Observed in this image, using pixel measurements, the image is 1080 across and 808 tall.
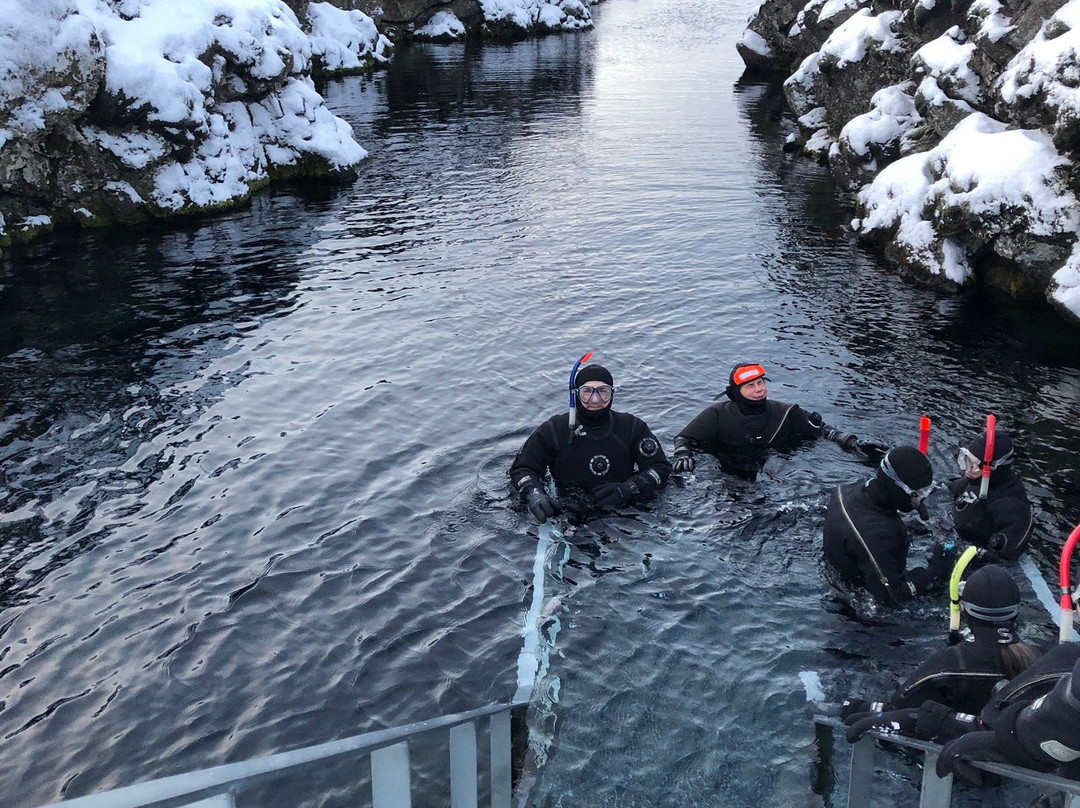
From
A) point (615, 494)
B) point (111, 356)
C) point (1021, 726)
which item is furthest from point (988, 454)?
point (111, 356)

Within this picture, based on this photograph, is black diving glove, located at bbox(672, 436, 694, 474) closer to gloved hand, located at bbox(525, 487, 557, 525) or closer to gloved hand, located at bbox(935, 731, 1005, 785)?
gloved hand, located at bbox(525, 487, 557, 525)

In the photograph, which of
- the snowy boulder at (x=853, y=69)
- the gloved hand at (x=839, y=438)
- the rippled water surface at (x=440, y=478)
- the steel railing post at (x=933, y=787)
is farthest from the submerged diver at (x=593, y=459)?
the snowy boulder at (x=853, y=69)

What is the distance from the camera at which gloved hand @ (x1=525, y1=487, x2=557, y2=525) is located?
1076 cm

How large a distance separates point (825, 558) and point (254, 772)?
7843 mm

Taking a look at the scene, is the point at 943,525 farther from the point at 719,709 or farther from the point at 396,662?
the point at 396,662

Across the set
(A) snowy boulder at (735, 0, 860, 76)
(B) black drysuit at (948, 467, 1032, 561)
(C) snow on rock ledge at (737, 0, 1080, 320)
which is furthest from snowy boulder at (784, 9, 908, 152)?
(B) black drysuit at (948, 467, 1032, 561)

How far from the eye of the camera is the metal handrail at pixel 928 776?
4.20 meters

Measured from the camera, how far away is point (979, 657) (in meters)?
6.49

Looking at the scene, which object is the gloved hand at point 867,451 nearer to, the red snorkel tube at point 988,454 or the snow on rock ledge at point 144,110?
the red snorkel tube at point 988,454

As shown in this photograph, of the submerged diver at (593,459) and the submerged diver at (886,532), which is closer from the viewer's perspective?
the submerged diver at (886,532)

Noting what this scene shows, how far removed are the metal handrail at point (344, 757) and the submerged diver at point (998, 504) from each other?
20.8ft

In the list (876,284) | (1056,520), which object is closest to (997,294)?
(876,284)

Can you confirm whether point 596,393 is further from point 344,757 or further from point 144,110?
point 144,110

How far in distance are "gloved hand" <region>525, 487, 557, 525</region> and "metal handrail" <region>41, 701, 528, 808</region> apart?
15.4ft
